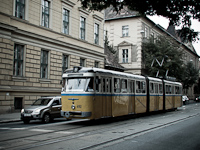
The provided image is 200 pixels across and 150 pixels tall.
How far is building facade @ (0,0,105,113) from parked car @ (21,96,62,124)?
183 inches

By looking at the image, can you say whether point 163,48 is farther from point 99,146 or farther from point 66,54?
point 99,146

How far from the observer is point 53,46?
79.5ft

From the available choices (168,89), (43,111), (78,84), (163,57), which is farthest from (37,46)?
(163,57)

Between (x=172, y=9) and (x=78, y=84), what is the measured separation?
6.72m

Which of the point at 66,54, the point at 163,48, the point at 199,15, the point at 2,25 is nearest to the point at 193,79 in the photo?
the point at 163,48

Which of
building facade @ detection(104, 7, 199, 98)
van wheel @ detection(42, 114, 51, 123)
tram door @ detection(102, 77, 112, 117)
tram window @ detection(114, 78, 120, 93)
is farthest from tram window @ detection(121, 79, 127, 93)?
building facade @ detection(104, 7, 199, 98)

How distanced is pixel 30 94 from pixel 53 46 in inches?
204

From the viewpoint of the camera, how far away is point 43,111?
14.9 meters

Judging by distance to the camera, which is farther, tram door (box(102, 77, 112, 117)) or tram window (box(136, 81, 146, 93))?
tram window (box(136, 81, 146, 93))

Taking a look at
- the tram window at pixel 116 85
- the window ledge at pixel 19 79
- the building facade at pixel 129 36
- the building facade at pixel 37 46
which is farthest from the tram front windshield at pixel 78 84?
the building facade at pixel 129 36

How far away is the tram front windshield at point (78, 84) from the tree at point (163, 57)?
85.8ft

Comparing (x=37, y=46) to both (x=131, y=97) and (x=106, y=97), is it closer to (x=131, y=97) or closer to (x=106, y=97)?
(x=131, y=97)

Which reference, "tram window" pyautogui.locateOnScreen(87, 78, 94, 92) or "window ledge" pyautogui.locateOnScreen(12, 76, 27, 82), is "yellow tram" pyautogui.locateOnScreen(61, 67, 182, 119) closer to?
"tram window" pyautogui.locateOnScreen(87, 78, 94, 92)

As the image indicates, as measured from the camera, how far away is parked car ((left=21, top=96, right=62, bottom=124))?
48.2 feet
